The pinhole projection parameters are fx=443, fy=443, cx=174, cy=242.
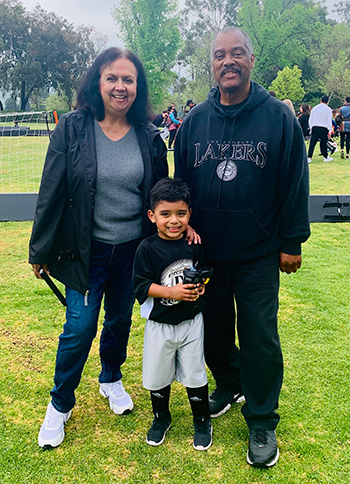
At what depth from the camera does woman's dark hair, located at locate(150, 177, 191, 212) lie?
7.33 feet

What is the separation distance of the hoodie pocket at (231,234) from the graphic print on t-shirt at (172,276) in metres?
0.21

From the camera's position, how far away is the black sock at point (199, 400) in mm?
2381

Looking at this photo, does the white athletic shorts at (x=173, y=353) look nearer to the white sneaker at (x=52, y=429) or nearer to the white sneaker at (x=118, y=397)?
the white sneaker at (x=118, y=397)

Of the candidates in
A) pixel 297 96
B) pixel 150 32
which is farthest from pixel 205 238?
pixel 150 32

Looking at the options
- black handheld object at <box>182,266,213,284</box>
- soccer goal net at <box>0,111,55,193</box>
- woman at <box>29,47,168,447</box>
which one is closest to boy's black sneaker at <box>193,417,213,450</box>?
woman at <box>29,47,168,447</box>

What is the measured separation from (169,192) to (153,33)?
4893cm

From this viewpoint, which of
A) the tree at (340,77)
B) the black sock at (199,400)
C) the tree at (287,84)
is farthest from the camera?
the tree at (287,84)

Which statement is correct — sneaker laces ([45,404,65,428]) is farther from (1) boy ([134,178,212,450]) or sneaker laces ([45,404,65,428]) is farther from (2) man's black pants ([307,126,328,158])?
(2) man's black pants ([307,126,328,158])

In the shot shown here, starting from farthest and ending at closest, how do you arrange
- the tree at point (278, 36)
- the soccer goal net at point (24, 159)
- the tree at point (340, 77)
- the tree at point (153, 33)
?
the tree at point (278, 36) → the tree at point (153, 33) → the tree at point (340, 77) → the soccer goal net at point (24, 159)

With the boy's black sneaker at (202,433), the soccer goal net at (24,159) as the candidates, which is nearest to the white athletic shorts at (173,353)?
the boy's black sneaker at (202,433)

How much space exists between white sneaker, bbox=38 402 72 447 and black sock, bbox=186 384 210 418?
29.0 inches

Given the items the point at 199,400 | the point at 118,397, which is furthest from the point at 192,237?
the point at 118,397

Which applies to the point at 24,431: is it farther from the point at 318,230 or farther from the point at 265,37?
the point at 265,37

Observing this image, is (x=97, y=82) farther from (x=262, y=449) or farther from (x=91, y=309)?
(x=262, y=449)
